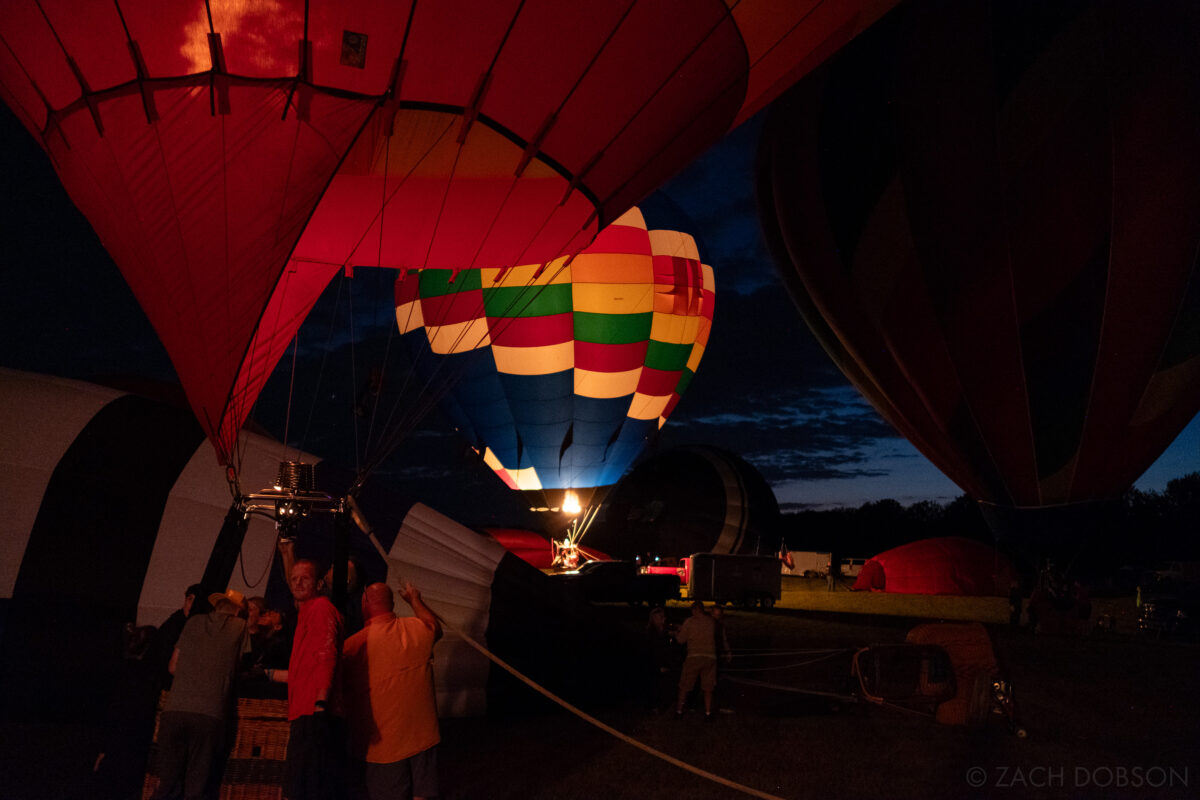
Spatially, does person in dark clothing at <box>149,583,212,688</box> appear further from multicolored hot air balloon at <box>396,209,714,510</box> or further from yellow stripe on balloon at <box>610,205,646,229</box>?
yellow stripe on balloon at <box>610,205,646,229</box>

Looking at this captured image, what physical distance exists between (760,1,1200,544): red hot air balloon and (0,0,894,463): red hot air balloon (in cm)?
610

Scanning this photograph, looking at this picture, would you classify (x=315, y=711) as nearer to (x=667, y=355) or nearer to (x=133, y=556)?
(x=133, y=556)

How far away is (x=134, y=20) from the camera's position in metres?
4.19

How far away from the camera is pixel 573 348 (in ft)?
51.2

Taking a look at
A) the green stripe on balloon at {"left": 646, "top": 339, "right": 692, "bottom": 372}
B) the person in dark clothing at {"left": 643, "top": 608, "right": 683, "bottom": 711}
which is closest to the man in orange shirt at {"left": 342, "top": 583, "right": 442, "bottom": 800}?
the person in dark clothing at {"left": 643, "top": 608, "right": 683, "bottom": 711}

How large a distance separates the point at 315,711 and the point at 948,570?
2492 centimetres

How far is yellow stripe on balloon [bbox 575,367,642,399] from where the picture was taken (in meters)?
16.0

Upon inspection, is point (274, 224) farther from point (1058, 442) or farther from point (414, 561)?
point (1058, 442)

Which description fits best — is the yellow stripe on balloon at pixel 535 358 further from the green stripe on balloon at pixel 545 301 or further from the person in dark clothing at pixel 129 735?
the person in dark clothing at pixel 129 735

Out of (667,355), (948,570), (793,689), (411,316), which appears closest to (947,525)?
(948,570)

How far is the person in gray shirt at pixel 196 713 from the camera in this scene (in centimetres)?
346

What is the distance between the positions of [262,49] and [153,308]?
5.62 ft

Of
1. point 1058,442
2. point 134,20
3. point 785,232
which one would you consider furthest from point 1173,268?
point 134,20

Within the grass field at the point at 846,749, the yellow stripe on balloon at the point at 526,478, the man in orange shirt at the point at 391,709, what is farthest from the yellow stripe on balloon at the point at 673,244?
the man in orange shirt at the point at 391,709
